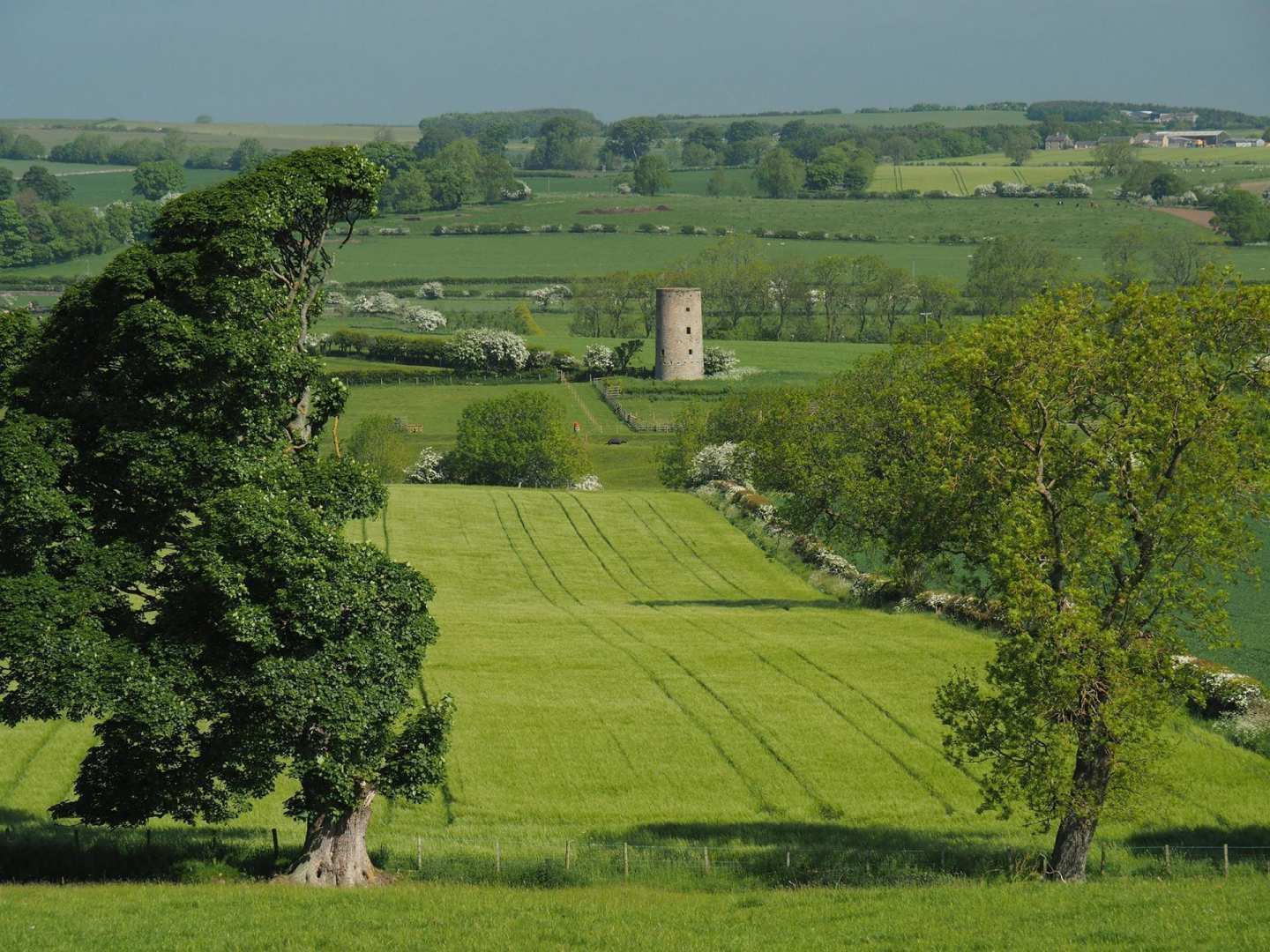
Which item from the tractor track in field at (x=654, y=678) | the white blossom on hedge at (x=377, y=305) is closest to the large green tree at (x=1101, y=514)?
the tractor track in field at (x=654, y=678)

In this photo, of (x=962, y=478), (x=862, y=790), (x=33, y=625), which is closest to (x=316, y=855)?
(x=33, y=625)

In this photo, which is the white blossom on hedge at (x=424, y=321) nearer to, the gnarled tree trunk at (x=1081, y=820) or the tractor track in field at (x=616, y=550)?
the tractor track in field at (x=616, y=550)

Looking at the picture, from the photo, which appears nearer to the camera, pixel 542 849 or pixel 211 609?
pixel 211 609

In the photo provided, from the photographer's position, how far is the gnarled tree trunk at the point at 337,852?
29125 mm

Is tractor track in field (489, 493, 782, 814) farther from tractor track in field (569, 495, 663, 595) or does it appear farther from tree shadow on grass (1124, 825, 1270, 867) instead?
tree shadow on grass (1124, 825, 1270, 867)

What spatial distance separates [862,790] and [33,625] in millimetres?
18798

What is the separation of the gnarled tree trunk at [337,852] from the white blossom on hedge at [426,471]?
7249 cm

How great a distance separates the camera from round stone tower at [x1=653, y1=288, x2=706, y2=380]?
140 meters

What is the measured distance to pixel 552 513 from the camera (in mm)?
83250

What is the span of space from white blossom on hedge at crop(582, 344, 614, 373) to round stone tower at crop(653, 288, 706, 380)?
15.8 ft

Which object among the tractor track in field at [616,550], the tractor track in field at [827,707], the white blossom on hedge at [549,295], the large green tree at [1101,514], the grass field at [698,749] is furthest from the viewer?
the white blossom on hedge at [549,295]

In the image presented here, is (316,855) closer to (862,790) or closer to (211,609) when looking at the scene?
(211,609)

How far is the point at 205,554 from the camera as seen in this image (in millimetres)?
27516

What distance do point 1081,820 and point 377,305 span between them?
498 ft
